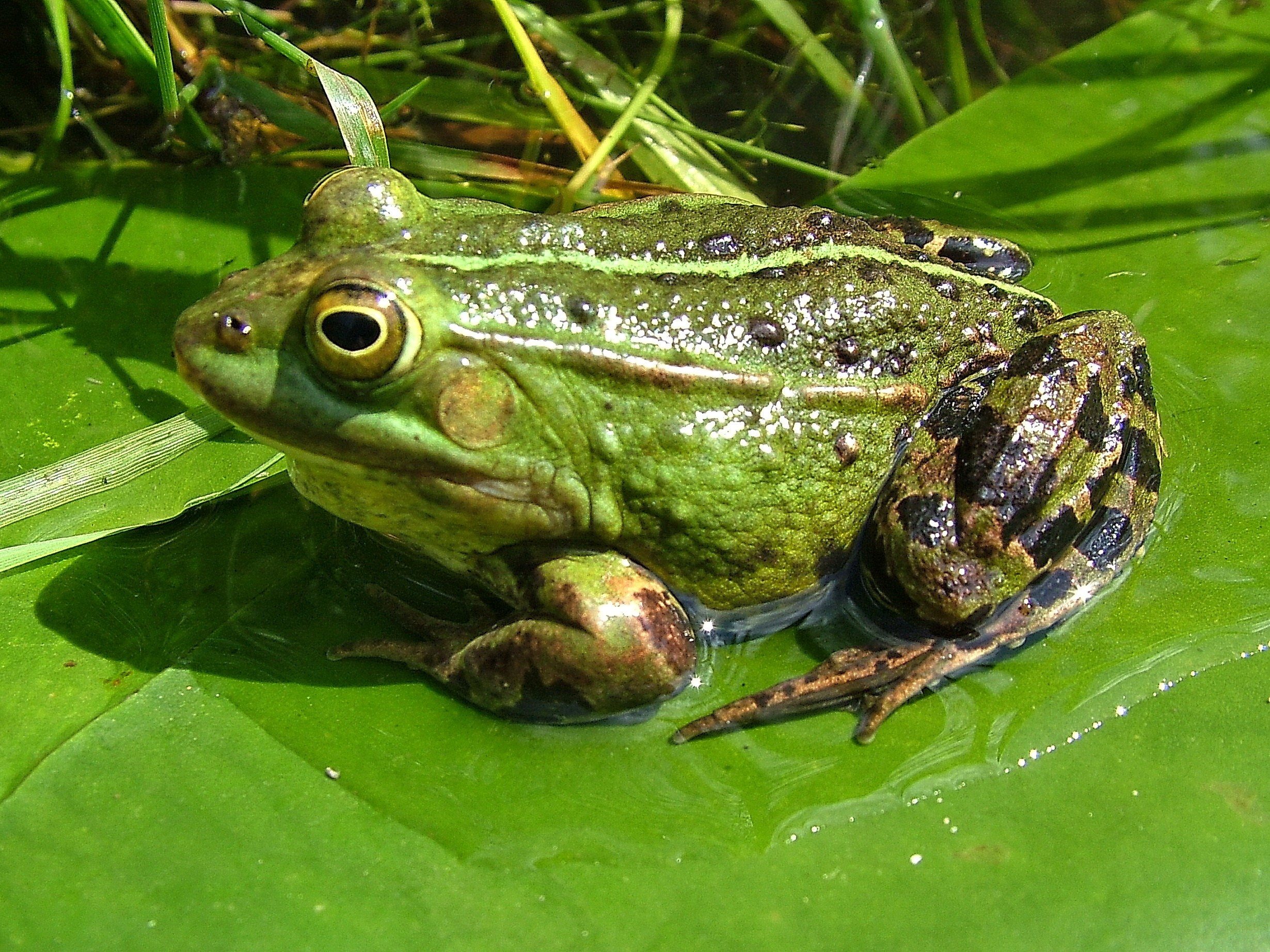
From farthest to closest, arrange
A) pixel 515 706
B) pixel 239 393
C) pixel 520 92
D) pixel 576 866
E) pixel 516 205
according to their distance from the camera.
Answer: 1. pixel 520 92
2. pixel 516 205
3. pixel 515 706
4. pixel 239 393
5. pixel 576 866

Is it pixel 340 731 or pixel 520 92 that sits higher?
pixel 520 92

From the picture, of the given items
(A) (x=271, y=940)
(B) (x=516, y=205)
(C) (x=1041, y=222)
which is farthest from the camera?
(B) (x=516, y=205)

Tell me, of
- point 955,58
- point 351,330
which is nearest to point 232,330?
point 351,330

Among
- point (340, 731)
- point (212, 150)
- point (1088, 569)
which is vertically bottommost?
point (340, 731)

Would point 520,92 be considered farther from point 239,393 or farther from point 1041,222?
point 239,393

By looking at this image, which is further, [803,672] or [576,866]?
[803,672]

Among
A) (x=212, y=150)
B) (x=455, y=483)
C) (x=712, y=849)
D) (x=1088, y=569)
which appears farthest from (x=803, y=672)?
(x=212, y=150)

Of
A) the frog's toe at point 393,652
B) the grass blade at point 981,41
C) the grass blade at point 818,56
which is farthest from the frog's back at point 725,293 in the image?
the grass blade at point 981,41

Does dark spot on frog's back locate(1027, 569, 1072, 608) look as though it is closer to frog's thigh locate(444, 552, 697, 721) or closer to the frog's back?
the frog's back
